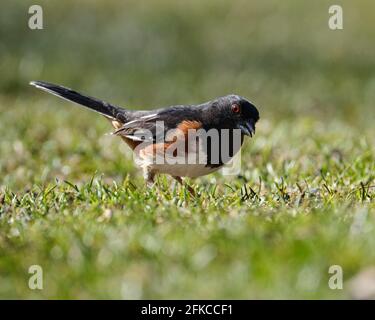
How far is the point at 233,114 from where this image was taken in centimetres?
662

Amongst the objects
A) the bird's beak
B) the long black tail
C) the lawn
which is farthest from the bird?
the long black tail

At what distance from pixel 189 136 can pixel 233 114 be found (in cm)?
49

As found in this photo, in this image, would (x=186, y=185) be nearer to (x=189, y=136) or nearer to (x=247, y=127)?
(x=189, y=136)

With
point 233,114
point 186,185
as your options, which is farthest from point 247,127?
point 186,185

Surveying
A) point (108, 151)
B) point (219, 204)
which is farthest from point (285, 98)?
point (219, 204)

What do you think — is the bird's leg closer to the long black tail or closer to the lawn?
the lawn

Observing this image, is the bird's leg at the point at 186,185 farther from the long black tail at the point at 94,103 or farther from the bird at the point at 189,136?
the long black tail at the point at 94,103

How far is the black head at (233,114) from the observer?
6.58 metres

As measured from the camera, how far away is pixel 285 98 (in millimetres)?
11781

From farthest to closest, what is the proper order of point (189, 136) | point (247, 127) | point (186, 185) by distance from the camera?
1. point (247, 127)
2. point (189, 136)
3. point (186, 185)

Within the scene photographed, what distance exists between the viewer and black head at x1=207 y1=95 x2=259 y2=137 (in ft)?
21.6

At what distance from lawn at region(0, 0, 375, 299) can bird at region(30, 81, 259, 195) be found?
8.2 inches

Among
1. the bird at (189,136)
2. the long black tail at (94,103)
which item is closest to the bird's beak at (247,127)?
the bird at (189,136)
